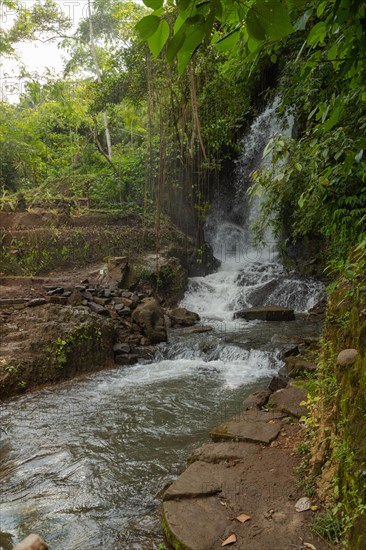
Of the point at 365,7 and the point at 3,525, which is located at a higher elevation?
the point at 365,7

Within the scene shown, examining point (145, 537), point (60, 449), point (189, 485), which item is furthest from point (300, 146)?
point (60, 449)

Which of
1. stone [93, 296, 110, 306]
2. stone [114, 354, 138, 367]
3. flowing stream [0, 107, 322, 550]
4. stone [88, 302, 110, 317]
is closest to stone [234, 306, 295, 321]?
flowing stream [0, 107, 322, 550]

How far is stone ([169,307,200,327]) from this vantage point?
990 cm

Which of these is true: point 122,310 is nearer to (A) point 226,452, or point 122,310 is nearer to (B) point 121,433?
(B) point 121,433

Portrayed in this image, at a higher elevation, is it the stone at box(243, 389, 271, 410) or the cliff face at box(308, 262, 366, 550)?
the cliff face at box(308, 262, 366, 550)

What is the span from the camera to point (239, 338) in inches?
337

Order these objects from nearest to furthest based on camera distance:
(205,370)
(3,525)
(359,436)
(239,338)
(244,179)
Answer: (359,436)
(3,525)
(205,370)
(239,338)
(244,179)

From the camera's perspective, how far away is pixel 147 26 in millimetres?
1003

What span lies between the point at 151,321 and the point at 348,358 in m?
6.40

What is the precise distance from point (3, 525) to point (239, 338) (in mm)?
5993

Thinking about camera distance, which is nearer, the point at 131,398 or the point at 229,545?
the point at 229,545

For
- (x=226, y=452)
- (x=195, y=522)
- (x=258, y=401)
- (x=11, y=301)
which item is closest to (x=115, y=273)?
(x=11, y=301)

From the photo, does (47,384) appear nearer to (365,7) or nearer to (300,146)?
(300,146)

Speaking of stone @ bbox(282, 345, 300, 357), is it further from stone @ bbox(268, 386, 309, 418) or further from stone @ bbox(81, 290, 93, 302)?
stone @ bbox(81, 290, 93, 302)
